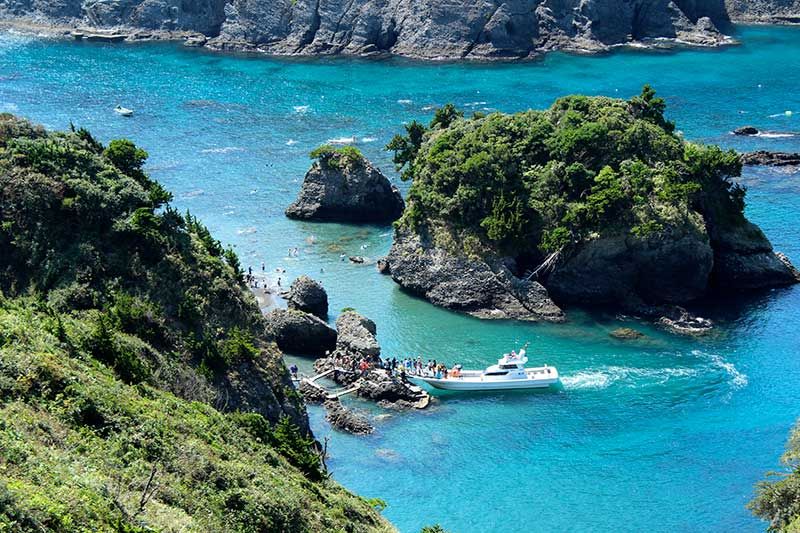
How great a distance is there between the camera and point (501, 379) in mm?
79312

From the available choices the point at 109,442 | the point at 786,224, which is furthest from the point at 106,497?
the point at 786,224

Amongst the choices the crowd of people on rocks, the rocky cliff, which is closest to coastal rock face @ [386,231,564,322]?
the crowd of people on rocks

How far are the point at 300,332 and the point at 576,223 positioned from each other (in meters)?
25.6

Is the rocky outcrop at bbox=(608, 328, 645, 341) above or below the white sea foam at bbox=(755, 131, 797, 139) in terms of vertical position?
below

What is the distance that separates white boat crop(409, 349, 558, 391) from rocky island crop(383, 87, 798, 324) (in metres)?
10.7

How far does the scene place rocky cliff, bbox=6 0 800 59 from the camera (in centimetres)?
17662

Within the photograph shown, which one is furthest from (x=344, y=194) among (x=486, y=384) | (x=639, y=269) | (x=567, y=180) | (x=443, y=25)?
(x=443, y=25)

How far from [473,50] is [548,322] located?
95.6m

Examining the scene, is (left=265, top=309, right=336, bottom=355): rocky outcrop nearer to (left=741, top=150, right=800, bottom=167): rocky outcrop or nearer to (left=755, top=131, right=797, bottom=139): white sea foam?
(left=741, top=150, right=800, bottom=167): rocky outcrop

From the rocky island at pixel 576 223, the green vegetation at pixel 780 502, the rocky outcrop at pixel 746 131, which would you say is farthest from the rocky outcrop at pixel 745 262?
the rocky outcrop at pixel 746 131

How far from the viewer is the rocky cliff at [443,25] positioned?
177 m

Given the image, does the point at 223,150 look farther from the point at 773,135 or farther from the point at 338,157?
the point at 773,135

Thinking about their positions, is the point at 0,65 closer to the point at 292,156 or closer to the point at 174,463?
the point at 292,156

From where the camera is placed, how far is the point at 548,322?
291 ft
